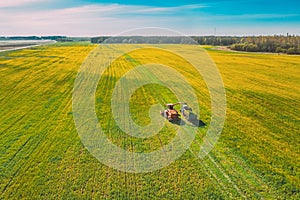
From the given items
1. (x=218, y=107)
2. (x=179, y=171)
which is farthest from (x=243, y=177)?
(x=218, y=107)

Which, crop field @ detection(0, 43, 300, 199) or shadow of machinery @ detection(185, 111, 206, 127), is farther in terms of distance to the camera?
shadow of machinery @ detection(185, 111, 206, 127)

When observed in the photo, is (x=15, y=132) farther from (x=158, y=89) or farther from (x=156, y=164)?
(x=158, y=89)

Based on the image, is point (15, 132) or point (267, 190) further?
point (15, 132)

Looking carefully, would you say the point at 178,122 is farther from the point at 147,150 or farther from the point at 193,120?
the point at 147,150

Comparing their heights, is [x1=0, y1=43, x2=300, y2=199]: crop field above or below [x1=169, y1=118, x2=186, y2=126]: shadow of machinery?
below

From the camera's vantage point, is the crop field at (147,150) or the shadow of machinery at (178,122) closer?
the crop field at (147,150)

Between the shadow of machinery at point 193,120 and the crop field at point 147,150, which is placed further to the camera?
the shadow of machinery at point 193,120

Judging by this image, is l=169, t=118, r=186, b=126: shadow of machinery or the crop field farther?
l=169, t=118, r=186, b=126: shadow of machinery

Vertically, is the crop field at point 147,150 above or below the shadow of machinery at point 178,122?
below

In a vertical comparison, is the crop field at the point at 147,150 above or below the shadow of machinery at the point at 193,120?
below

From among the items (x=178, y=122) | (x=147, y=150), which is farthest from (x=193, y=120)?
(x=147, y=150)

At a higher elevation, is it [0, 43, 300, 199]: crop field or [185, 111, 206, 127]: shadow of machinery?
[185, 111, 206, 127]: shadow of machinery
